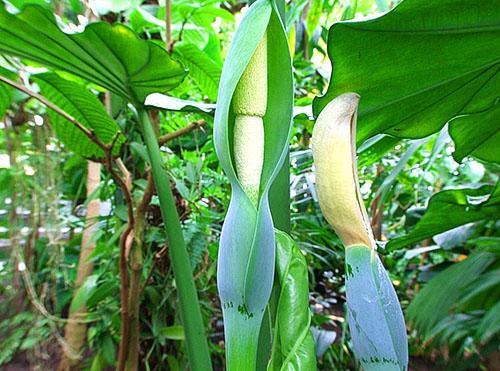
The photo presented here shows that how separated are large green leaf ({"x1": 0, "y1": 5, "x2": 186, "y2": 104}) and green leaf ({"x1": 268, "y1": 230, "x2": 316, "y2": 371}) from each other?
31 centimetres

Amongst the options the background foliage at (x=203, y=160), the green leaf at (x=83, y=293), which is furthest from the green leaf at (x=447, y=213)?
the green leaf at (x=83, y=293)

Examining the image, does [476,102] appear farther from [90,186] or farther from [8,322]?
[8,322]

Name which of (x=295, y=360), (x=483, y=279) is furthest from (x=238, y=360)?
(x=483, y=279)

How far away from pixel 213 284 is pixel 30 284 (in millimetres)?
387

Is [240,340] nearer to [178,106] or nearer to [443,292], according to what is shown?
[178,106]

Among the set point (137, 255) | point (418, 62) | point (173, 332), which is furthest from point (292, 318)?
point (173, 332)

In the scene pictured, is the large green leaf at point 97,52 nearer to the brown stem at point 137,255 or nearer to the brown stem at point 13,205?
the brown stem at point 137,255

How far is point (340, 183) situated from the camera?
0.68 ft

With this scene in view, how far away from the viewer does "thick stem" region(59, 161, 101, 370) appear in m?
0.97

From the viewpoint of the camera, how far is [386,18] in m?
0.26

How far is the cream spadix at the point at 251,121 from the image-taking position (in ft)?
0.77

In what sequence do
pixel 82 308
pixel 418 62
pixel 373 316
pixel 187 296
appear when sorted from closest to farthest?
1. pixel 373 316
2. pixel 418 62
3. pixel 187 296
4. pixel 82 308

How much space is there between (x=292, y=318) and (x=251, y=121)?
106mm

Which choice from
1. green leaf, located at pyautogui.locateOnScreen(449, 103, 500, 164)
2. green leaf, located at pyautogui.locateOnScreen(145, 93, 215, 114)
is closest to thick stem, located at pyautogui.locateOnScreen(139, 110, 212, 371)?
green leaf, located at pyautogui.locateOnScreen(145, 93, 215, 114)
